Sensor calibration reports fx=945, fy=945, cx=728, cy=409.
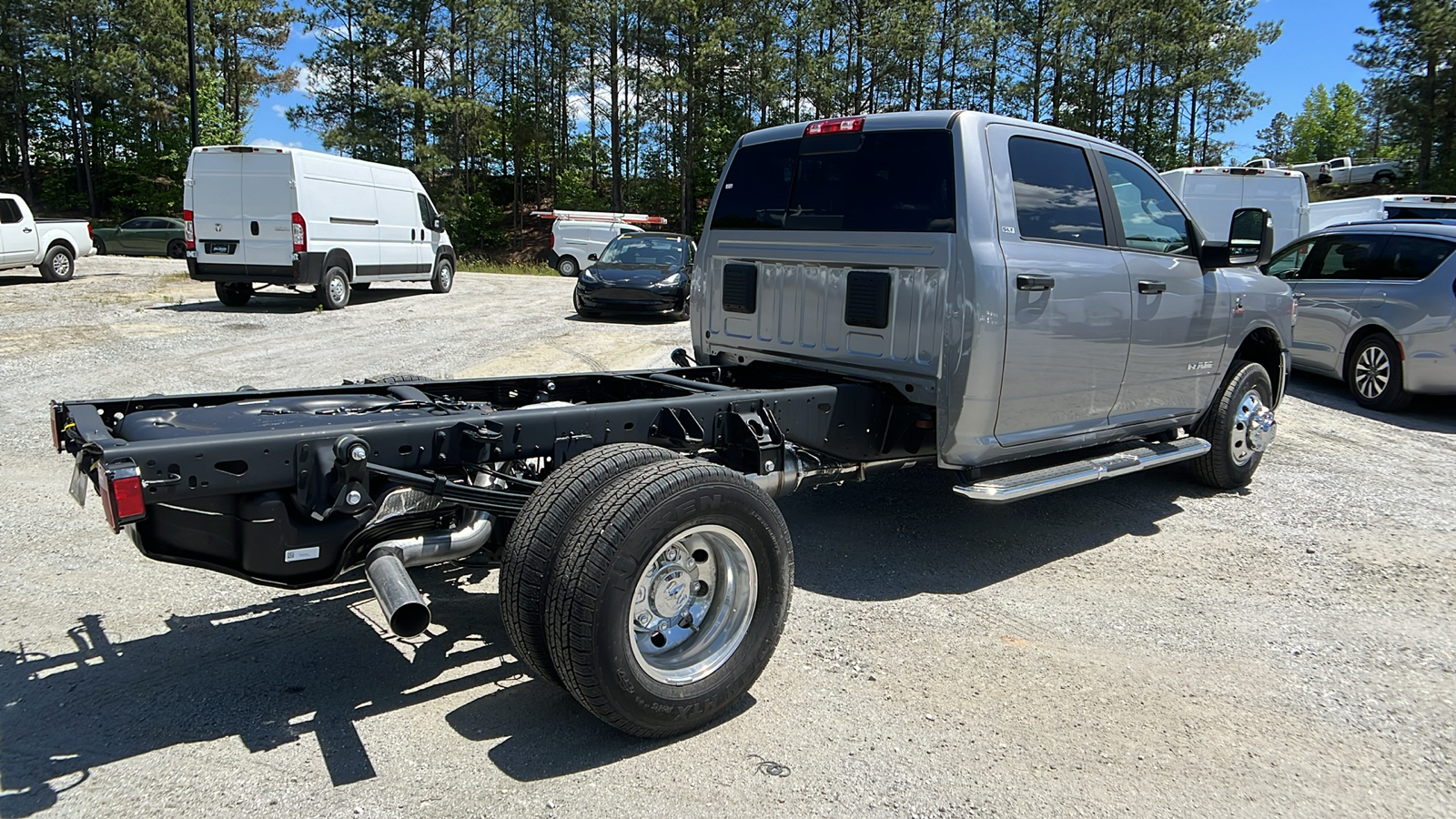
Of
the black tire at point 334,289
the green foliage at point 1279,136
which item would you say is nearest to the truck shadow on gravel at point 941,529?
the black tire at point 334,289

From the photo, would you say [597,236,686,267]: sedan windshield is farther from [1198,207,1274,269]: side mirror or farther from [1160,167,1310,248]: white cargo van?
[1198,207,1274,269]: side mirror

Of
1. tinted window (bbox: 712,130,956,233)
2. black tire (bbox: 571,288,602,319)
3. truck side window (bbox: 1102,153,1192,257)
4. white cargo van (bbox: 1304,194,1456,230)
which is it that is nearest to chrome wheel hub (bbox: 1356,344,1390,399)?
truck side window (bbox: 1102,153,1192,257)

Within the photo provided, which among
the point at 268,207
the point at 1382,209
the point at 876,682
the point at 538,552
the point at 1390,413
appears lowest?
the point at 876,682

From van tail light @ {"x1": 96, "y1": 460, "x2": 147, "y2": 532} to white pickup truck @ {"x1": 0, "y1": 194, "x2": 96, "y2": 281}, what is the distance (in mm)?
19988

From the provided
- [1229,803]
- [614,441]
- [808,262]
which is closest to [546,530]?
[614,441]

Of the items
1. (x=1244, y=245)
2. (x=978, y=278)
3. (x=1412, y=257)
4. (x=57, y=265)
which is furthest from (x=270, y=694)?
(x=57, y=265)

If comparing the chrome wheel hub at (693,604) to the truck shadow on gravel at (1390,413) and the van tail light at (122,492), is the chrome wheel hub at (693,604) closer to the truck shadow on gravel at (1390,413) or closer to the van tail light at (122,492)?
the van tail light at (122,492)

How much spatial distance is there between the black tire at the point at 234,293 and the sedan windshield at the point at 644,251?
602cm

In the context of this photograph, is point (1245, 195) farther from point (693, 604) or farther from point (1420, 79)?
point (1420, 79)

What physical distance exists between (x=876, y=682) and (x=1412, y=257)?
928 cm

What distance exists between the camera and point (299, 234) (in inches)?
589

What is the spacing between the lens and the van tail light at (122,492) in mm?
2645

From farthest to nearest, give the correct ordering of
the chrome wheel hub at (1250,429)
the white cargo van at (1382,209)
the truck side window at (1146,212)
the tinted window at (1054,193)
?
the white cargo van at (1382,209)
the chrome wheel hub at (1250,429)
the truck side window at (1146,212)
the tinted window at (1054,193)

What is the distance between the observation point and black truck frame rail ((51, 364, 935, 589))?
2.93 meters
